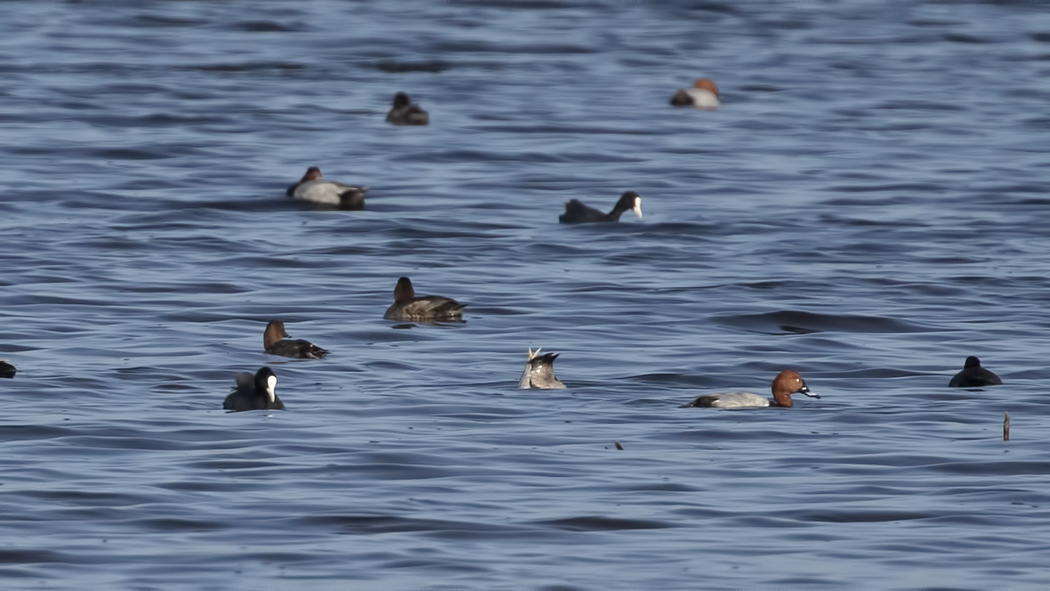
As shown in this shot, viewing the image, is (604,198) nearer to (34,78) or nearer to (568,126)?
(568,126)

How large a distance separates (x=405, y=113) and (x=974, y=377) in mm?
20478

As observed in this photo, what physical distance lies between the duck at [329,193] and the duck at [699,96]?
12.4m

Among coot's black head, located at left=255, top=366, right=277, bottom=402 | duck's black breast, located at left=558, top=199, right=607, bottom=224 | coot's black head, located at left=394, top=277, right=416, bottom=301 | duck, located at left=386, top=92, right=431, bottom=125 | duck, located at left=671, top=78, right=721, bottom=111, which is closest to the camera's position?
coot's black head, located at left=255, top=366, right=277, bottom=402

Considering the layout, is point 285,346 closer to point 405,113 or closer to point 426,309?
point 426,309

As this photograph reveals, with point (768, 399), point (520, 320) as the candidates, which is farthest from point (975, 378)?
point (520, 320)

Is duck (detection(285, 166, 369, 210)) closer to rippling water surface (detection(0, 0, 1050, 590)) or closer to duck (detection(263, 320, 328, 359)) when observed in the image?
rippling water surface (detection(0, 0, 1050, 590))

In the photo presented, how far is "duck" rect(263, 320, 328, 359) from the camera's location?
1644cm

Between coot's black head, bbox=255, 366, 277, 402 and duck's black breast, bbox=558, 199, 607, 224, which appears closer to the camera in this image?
coot's black head, bbox=255, 366, 277, 402

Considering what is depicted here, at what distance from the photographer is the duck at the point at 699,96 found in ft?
124

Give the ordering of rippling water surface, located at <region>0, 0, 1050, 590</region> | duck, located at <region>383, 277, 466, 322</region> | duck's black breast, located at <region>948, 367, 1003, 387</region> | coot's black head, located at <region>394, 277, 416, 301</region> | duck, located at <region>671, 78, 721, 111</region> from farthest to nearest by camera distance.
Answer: duck, located at <region>671, 78, 721, 111</region> < coot's black head, located at <region>394, 277, 416, 301</region> < duck, located at <region>383, 277, 466, 322</region> < duck's black breast, located at <region>948, 367, 1003, 387</region> < rippling water surface, located at <region>0, 0, 1050, 590</region>

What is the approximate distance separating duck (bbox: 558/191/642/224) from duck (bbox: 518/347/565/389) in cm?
978

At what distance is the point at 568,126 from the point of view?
116 feet

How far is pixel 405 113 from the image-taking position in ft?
114

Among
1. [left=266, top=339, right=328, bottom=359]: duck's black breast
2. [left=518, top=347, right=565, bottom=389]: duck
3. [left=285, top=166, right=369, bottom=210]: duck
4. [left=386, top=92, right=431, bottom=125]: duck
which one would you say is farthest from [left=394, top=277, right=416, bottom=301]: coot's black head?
[left=386, top=92, right=431, bottom=125]: duck
